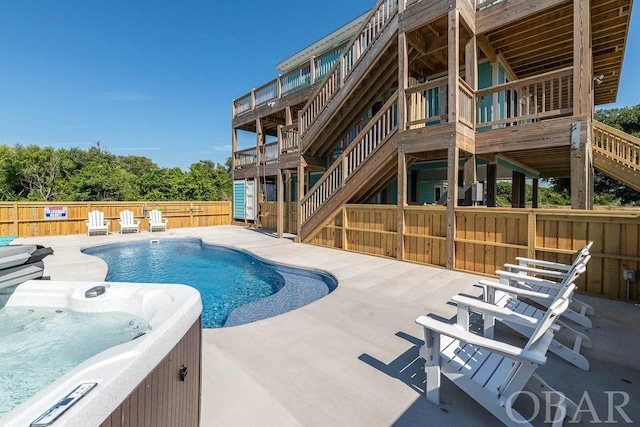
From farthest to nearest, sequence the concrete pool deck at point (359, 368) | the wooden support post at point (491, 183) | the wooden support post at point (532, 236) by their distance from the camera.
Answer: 1. the wooden support post at point (491, 183)
2. the wooden support post at point (532, 236)
3. the concrete pool deck at point (359, 368)

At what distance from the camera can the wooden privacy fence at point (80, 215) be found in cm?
1041

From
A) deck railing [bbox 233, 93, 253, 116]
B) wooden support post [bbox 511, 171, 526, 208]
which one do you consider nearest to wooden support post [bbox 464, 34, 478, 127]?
wooden support post [bbox 511, 171, 526, 208]

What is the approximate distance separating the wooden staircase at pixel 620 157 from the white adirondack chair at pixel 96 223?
16.2 meters

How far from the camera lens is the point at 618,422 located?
1935 mm

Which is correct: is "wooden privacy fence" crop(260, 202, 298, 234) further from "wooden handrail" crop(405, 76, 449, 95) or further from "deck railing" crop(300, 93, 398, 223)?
"wooden handrail" crop(405, 76, 449, 95)

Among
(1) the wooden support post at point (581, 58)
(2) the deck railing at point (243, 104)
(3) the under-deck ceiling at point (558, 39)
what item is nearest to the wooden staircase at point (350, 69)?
(3) the under-deck ceiling at point (558, 39)

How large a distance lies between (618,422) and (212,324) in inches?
173

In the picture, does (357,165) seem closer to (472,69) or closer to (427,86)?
(427,86)

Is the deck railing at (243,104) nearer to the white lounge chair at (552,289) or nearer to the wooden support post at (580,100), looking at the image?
the wooden support post at (580,100)

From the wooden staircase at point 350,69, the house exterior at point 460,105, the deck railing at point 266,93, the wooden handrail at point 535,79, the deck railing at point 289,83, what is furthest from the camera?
the deck railing at point 266,93

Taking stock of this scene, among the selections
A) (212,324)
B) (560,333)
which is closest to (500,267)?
(560,333)

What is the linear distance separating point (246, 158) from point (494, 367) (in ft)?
46.8

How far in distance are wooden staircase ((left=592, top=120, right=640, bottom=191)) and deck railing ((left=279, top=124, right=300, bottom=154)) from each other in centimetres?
839

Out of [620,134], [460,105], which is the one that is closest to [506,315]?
[460,105]
